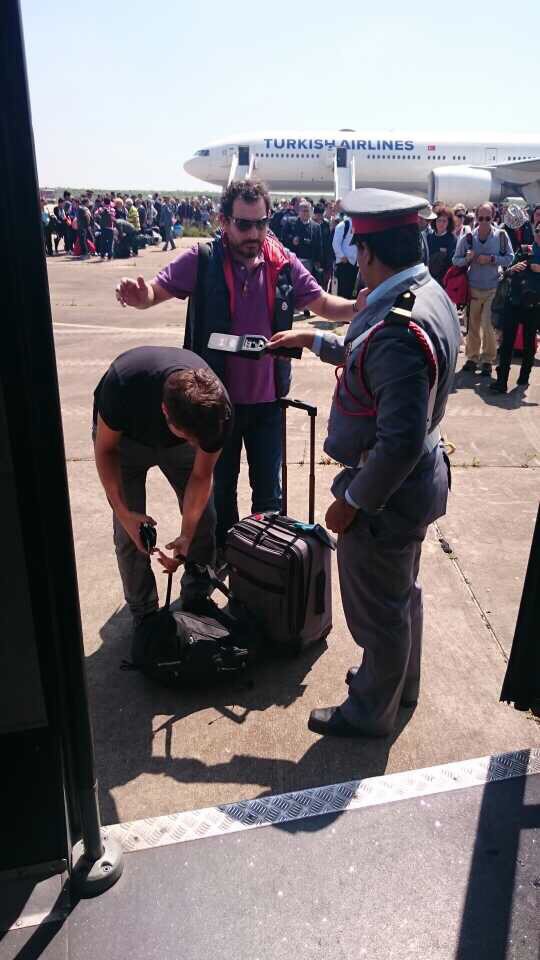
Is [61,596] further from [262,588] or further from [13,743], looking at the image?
[262,588]

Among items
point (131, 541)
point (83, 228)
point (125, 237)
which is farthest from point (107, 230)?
point (131, 541)

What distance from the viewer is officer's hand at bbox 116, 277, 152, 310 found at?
130 inches

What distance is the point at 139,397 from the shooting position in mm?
2666

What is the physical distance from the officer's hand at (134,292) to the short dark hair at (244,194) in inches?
20.3

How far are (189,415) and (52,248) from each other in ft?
75.9

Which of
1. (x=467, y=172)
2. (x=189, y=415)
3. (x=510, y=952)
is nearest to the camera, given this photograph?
(x=510, y=952)

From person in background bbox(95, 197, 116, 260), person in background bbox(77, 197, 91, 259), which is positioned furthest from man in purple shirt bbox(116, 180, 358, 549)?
person in background bbox(77, 197, 91, 259)

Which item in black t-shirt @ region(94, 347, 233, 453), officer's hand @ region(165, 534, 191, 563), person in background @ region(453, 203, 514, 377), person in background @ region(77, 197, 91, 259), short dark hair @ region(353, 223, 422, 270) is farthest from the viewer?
person in background @ region(77, 197, 91, 259)

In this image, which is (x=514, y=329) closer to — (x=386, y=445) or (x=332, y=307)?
(x=332, y=307)

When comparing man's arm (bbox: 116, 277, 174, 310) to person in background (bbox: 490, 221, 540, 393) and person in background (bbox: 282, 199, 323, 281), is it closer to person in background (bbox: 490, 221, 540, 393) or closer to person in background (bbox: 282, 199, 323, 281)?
person in background (bbox: 490, 221, 540, 393)

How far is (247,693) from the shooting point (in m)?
2.94

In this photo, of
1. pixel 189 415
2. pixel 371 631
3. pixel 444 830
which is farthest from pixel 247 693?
pixel 189 415

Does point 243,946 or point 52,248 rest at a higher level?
point 52,248

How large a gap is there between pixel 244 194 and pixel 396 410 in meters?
1.65
